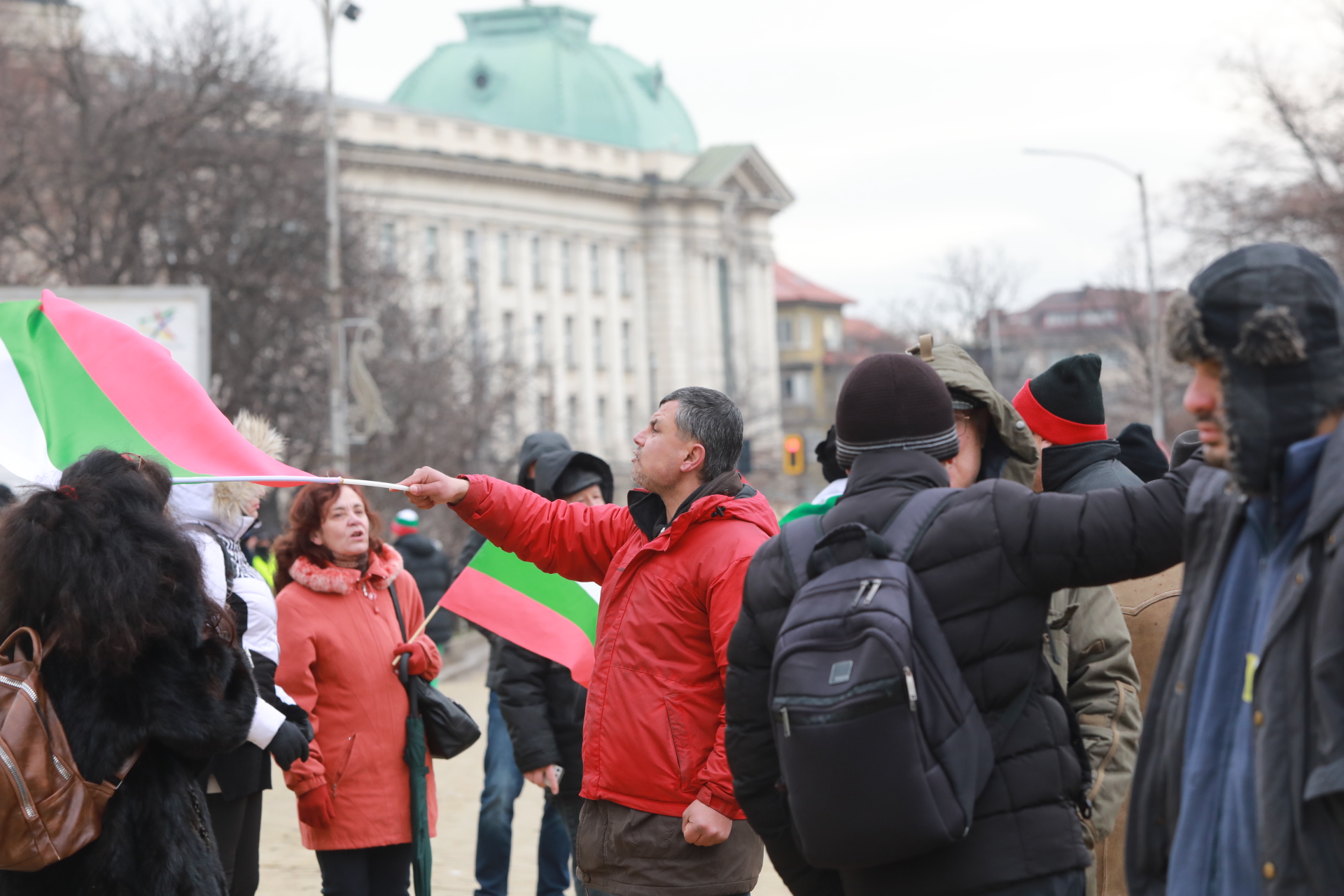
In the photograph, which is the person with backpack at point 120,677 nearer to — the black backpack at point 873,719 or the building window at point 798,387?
the black backpack at point 873,719

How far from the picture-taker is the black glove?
5.84 metres

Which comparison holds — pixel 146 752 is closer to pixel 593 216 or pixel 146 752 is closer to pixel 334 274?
pixel 334 274

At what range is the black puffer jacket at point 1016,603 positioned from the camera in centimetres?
354

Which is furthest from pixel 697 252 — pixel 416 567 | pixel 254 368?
pixel 416 567

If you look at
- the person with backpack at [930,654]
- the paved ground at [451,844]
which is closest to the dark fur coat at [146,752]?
the person with backpack at [930,654]

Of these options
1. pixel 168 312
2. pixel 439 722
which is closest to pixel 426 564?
pixel 168 312

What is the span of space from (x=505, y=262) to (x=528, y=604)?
78.2 meters

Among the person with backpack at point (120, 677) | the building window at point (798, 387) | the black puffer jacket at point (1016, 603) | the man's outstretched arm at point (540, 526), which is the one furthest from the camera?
the building window at point (798, 387)

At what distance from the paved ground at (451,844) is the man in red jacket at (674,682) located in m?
4.50

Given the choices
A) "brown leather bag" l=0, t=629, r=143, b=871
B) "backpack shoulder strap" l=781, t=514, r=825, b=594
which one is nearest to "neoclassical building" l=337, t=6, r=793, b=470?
"brown leather bag" l=0, t=629, r=143, b=871

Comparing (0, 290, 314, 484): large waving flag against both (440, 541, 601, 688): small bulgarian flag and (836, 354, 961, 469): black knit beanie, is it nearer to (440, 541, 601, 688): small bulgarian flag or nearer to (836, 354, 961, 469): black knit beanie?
(440, 541, 601, 688): small bulgarian flag

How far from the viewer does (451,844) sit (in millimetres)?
11141

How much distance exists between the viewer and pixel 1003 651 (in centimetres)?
363

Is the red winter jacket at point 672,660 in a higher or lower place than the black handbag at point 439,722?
higher
